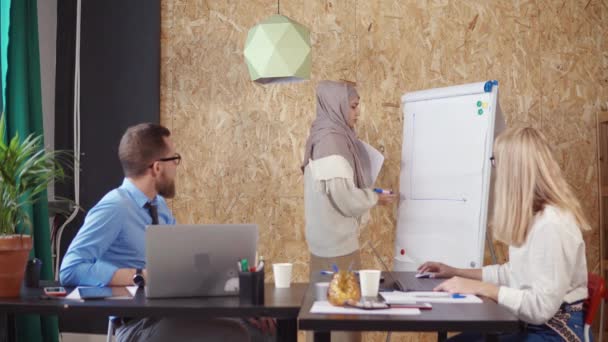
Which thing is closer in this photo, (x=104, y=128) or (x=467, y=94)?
(x=467, y=94)

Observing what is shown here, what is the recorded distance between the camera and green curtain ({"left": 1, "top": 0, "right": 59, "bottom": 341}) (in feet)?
13.6

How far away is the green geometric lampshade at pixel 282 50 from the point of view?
3652 mm

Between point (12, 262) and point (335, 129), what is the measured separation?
2.11 meters

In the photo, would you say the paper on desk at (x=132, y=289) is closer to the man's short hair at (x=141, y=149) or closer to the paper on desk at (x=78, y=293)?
the paper on desk at (x=78, y=293)

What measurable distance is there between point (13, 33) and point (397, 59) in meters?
2.34

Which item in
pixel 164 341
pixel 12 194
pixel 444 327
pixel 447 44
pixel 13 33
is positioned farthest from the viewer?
pixel 447 44

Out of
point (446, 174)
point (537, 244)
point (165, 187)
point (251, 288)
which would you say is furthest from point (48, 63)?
point (537, 244)

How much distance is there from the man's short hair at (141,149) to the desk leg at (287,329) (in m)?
0.99

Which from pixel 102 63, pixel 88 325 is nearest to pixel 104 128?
pixel 102 63

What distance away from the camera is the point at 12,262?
251 centimetres

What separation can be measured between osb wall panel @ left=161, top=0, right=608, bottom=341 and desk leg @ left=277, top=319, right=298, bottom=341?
257 centimetres

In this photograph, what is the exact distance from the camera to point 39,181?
280 centimetres

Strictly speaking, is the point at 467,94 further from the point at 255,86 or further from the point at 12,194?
the point at 12,194

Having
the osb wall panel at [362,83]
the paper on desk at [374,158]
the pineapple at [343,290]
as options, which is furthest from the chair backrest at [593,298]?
the osb wall panel at [362,83]
